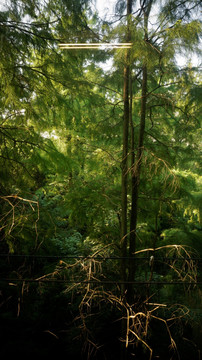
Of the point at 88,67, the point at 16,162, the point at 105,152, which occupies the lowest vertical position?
the point at 16,162

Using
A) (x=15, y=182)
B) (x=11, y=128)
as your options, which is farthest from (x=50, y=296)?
(x=11, y=128)

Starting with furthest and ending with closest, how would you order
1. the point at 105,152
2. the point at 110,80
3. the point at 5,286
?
the point at 5,286 < the point at 110,80 < the point at 105,152

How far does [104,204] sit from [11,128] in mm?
1915

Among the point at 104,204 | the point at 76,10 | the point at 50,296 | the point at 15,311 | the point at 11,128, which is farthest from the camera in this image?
the point at 50,296

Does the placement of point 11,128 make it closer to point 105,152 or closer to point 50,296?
point 105,152

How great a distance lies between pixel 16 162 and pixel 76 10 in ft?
7.70

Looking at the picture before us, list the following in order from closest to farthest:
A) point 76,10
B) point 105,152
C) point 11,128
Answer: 1. point 11,128
2. point 76,10
3. point 105,152

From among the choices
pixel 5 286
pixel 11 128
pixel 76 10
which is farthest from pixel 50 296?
pixel 76 10

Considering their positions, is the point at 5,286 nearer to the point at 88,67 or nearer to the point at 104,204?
the point at 104,204

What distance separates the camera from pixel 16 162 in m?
3.31

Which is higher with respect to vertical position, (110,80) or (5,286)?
(110,80)

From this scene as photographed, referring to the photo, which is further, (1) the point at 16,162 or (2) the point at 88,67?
(2) the point at 88,67

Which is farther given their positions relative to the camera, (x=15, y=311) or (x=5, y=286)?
(x=15, y=311)

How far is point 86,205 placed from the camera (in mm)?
4121
